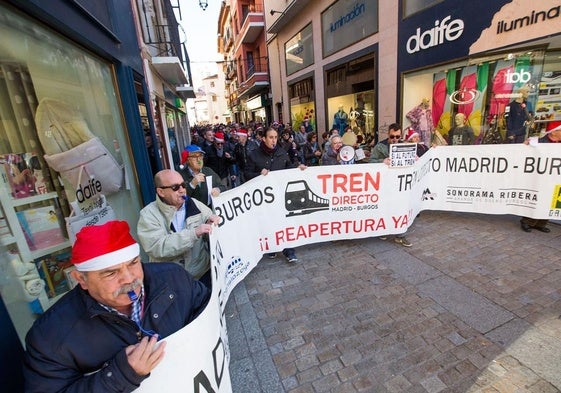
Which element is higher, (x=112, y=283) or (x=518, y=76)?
(x=518, y=76)

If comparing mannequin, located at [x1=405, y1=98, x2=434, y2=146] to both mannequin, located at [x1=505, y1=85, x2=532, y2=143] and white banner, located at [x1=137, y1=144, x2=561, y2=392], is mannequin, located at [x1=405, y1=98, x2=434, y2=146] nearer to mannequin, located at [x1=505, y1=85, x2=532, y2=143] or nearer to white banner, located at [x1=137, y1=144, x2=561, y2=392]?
mannequin, located at [x1=505, y1=85, x2=532, y2=143]

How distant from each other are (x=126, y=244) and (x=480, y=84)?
875 cm

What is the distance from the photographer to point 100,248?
4.29ft

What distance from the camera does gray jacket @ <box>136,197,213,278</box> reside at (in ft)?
7.66

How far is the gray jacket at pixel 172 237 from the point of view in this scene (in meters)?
2.34

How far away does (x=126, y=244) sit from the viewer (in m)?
1.39

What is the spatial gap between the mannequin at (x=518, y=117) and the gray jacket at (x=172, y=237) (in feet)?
25.5

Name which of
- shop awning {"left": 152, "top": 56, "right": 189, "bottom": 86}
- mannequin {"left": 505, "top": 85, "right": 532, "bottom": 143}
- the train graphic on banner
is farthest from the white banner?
shop awning {"left": 152, "top": 56, "right": 189, "bottom": 86}

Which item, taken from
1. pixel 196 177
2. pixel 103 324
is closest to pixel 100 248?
pixel 103 324

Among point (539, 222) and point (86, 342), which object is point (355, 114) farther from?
point (86, 342)

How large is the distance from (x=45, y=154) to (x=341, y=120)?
12.0 meters

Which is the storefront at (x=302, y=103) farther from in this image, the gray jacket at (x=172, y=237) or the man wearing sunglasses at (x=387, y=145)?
→ the gray jacket at (x=172, y=237)

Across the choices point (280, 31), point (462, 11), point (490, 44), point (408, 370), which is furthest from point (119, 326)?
point (280, 31)

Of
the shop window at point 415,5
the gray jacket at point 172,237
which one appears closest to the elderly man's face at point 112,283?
the gray jacket at point 172,237
